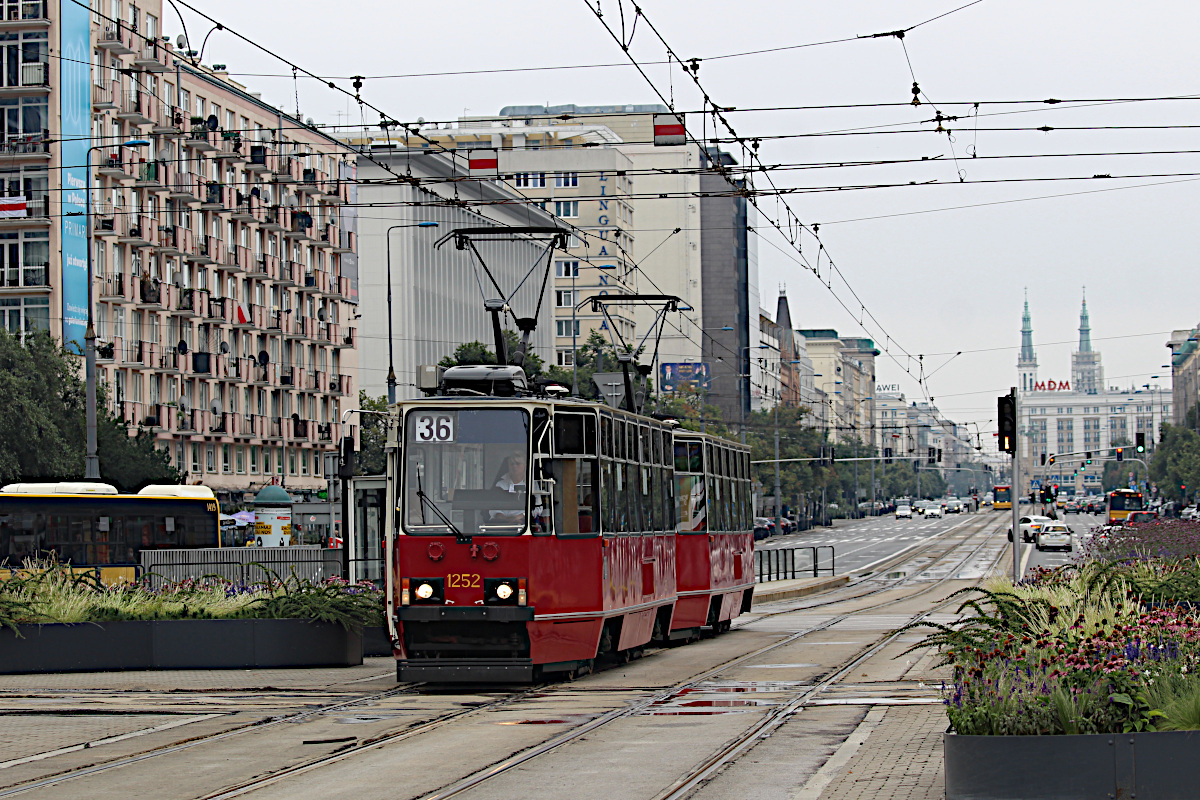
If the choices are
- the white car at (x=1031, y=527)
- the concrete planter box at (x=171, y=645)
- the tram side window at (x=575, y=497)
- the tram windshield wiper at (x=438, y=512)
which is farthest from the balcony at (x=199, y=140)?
the tram windshield wiper at (x=438, y=512)

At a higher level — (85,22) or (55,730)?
(85,22)

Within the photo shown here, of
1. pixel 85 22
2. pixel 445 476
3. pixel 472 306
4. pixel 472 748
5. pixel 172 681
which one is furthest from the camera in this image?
pixel 472 306

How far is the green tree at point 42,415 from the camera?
49.4 meters

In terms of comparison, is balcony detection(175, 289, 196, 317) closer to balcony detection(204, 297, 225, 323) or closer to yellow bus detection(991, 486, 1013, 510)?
balcony detection(204, 297, 225, 323)

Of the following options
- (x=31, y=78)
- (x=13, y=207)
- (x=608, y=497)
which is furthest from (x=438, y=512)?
(x=31, y=78)

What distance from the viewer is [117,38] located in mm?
64562

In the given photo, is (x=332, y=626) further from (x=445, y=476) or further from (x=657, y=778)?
(x=657, y=778)

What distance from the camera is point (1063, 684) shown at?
9.90 m

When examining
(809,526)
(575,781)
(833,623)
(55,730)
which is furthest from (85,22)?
(809,526)

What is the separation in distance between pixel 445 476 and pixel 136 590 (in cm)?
584

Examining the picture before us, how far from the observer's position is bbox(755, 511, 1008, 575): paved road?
7384 cm

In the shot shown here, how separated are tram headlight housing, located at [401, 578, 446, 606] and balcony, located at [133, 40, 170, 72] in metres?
51.2

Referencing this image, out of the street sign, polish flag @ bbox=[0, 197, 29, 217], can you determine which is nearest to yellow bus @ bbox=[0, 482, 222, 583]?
the street sign

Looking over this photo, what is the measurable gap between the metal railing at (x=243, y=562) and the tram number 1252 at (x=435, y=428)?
6.96 metres
